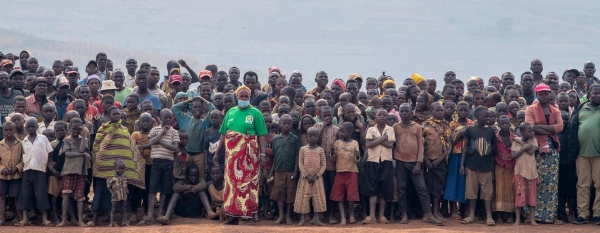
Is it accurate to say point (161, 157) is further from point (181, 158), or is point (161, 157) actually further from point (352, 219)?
point (352, 219)

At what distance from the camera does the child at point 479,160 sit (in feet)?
40.7

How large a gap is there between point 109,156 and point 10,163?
118 centimetres

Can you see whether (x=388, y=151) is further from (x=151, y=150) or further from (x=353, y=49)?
(x=353, y=49)

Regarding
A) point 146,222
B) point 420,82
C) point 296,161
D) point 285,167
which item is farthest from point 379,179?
point 420,82

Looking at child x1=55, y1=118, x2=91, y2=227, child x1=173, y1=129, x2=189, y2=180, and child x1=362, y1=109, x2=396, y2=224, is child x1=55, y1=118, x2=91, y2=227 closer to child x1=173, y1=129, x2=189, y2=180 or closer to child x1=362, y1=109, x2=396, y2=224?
child x1=173, y1=129, x2=189, y2=180

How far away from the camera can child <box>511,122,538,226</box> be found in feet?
40.4

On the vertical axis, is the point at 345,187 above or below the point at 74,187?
above

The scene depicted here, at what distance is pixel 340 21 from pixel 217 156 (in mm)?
83767

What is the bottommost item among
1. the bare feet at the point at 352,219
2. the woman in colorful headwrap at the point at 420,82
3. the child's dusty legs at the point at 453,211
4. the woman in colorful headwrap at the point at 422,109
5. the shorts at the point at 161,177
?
the bare feet at the point at 352,219

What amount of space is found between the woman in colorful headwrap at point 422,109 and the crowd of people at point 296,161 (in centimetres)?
1

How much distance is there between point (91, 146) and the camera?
12320 millimetres

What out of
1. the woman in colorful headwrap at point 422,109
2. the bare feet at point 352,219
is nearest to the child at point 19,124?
the bare feet at point 352,219

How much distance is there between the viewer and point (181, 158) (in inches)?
502

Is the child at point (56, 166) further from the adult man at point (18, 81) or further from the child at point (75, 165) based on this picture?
the adult man at point (18, 81)
